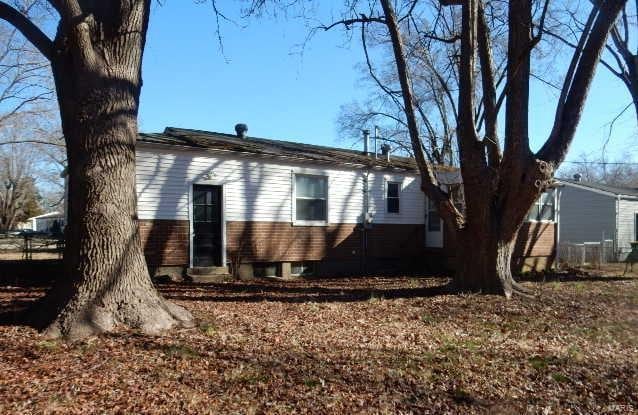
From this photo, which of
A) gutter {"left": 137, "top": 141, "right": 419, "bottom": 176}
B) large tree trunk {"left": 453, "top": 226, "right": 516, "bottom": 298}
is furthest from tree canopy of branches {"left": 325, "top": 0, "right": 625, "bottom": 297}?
gutter {"left": 137, "top": 141, "right": 419, "bottom": 176}

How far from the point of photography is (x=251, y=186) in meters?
14.4

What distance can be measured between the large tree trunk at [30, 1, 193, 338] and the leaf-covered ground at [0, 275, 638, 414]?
47 centimetres

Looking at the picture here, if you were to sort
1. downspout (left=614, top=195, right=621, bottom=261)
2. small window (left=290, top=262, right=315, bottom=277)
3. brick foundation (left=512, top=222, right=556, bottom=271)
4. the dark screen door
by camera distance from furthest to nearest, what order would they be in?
downspout (left=614, top=195, right=621, bottom=261)
brick foundation (left=512, top=222, right=556, bottom=271)
small window (left=290, top=262, right=315, bottom=277)
the dark screen door

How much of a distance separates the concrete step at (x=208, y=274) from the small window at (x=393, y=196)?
6183mm

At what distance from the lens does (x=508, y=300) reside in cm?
1001

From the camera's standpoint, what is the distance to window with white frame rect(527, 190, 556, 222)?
19.1m

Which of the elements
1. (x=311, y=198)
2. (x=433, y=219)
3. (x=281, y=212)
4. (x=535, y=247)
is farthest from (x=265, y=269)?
(x=535, y=247)

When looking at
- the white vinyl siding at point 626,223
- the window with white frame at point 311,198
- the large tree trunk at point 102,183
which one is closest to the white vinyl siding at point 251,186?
the window with white frame at point 311,198

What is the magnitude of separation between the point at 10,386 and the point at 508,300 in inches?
318

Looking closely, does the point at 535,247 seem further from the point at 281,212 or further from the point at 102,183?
the point at 102,183

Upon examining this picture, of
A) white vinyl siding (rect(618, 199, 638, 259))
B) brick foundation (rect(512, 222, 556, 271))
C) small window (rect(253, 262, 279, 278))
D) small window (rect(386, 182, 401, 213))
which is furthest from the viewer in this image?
white vinyl siding (rect(618, 199, 638, 259))

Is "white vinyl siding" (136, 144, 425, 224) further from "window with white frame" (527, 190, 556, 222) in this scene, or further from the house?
"window with white frame" (527, 190, 556, 222)

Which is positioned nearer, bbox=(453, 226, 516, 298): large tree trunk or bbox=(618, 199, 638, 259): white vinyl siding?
bbox=(453, 226, 516, 298): large tree trunk

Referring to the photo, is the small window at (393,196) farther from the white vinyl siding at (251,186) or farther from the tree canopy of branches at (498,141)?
the tree canopy of branches at (498,141)
